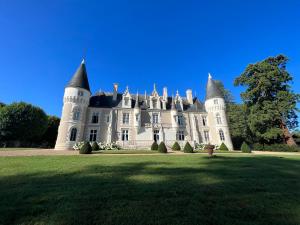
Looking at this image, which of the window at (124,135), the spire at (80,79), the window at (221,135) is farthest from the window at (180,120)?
the spire at (80,79)

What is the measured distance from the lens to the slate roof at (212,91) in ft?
96.7

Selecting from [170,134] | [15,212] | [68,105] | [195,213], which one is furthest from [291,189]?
[68,105]

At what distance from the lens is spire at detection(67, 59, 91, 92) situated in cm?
2558

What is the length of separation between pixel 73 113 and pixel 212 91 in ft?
86.3

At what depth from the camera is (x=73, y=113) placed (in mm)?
24219

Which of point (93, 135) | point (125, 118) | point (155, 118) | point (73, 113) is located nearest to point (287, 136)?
point (155, 118)

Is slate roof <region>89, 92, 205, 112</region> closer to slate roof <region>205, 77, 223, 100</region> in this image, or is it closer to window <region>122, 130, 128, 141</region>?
slate roof <region>205, 77, 223, 100</region>

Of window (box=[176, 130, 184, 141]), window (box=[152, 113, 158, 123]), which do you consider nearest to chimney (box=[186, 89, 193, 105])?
window (box=[176, 130, 184, 141])

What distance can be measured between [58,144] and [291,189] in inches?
1017

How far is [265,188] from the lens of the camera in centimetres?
453

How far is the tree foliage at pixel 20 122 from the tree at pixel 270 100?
144 ft

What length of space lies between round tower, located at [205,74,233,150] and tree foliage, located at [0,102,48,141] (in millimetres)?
36873

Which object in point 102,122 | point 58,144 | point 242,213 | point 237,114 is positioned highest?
point 237,114

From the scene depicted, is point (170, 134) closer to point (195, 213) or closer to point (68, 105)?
point (68, 105)
